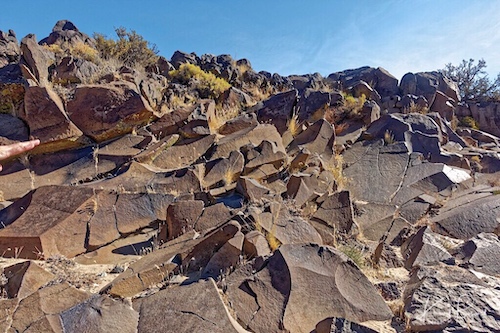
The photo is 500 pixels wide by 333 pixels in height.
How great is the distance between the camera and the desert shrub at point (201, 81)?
11.5m

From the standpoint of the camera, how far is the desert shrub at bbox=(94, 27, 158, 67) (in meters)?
13.1

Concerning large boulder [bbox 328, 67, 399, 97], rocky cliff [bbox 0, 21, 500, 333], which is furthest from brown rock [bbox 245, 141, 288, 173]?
large boulder [bbox 328, 67, 399, 97]

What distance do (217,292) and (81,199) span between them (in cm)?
308

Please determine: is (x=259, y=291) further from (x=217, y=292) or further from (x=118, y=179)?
(x=118, y=179)

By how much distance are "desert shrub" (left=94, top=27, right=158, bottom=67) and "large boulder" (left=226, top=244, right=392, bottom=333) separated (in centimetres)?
1193

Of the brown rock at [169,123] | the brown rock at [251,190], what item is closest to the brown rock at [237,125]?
the brown rock at [169,123]

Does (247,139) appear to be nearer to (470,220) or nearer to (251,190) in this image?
(251,190)

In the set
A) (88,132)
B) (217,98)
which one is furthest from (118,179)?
(217,98)

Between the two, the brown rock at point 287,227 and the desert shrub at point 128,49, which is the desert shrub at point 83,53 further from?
the brown rock at point 287,227

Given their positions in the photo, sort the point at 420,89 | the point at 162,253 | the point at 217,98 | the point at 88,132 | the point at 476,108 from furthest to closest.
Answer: the point at 476,108, the point at 420,89, the point at 217,98, the point at 88,132, the point at 162,253

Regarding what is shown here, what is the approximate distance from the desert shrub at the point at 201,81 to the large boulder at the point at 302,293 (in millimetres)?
8974

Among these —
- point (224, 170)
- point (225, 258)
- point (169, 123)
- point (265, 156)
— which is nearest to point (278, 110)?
point (265, 156)

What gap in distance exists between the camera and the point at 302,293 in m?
2.88

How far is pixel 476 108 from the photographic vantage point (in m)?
15.8
